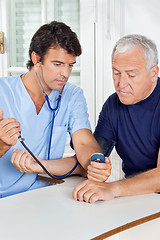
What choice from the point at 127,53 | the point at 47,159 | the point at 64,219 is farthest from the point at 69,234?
the point at 127,53

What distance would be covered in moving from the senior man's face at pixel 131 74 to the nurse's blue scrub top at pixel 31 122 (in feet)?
0.79

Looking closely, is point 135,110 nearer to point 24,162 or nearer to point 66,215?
point 24,162

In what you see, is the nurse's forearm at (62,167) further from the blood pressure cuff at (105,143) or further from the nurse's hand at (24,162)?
the blood pressure cuff at (105,143)

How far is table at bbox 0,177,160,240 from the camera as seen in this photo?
88 centimetres

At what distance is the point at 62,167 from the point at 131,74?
483 mm

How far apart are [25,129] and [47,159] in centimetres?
17

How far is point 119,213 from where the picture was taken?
1.02m

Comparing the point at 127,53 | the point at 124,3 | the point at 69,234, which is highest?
the point at 124,3

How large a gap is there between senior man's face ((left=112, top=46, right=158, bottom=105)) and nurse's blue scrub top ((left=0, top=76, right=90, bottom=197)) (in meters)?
0.24

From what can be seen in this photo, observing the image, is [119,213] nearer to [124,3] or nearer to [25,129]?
[25,129]

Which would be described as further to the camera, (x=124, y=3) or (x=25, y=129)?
(x=124, y=3)

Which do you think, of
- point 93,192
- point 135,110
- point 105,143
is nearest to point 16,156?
point 93,192

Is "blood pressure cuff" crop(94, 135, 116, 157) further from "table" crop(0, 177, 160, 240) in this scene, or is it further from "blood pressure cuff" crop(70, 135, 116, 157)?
"table" crop(0, 177, 160, 240)

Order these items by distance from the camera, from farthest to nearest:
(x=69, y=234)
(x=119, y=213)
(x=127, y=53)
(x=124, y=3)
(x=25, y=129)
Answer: (x=124, y=3) < (x=25, y=129) < (x=127, y=53) < (x=119, y=213) < (x=69, y=234)
